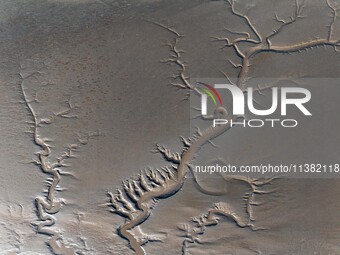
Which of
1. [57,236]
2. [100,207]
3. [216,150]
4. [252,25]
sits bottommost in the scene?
[57,236]

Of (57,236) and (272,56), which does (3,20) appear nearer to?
(57,236)

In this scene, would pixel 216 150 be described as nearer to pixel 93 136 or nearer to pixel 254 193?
pixel 254 193

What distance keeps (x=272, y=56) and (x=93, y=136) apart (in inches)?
47.8

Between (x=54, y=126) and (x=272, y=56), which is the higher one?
(x=272, y=56)

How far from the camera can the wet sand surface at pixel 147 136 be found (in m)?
2.43

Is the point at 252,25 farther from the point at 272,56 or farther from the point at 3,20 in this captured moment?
the point at 3,20

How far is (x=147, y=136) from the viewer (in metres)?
2.49

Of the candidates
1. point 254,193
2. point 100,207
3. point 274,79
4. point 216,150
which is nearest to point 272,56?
point 274,79

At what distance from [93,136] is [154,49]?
2.18 feet

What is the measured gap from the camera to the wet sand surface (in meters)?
2.43

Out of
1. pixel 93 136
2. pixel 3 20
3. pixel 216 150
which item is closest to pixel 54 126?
pixel 93 136

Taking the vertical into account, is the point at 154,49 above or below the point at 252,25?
below

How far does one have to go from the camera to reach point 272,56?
246cm

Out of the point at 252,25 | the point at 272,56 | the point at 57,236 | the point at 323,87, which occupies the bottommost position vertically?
the point at 57,236
